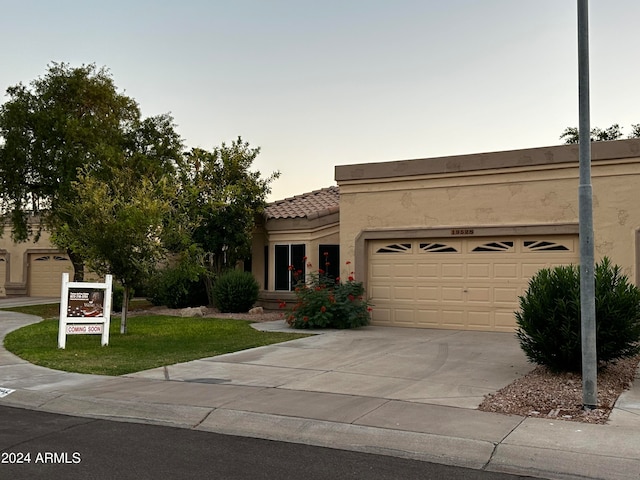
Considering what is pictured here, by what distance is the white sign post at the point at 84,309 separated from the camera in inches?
536

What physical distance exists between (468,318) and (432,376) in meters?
6.71

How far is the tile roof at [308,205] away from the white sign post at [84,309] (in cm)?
889

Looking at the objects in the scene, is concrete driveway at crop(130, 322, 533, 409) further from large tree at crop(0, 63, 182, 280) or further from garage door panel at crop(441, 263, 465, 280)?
large tree at crop(0, 63, 182, 280)

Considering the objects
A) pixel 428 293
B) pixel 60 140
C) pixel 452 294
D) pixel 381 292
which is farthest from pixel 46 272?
pixel 452 294

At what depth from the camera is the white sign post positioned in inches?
A: 536

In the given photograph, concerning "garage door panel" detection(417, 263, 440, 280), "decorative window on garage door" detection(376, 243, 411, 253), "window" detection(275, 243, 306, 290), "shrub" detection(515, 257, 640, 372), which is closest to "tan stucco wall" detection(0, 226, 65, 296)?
"window" detection(275, 243, 306, 290)

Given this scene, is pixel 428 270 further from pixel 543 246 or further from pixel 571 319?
pixel 571 319

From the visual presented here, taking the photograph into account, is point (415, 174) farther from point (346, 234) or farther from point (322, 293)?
point (322, 293)

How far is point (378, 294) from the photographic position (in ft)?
59.5

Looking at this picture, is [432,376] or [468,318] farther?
[468,318]

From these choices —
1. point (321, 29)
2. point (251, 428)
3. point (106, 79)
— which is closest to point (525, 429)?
point (251, 428)

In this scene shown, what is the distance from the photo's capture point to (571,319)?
972 cm

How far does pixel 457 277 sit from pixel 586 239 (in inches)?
350

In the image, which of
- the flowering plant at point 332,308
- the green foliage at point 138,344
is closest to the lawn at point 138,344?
the green foliage at point 138,344
